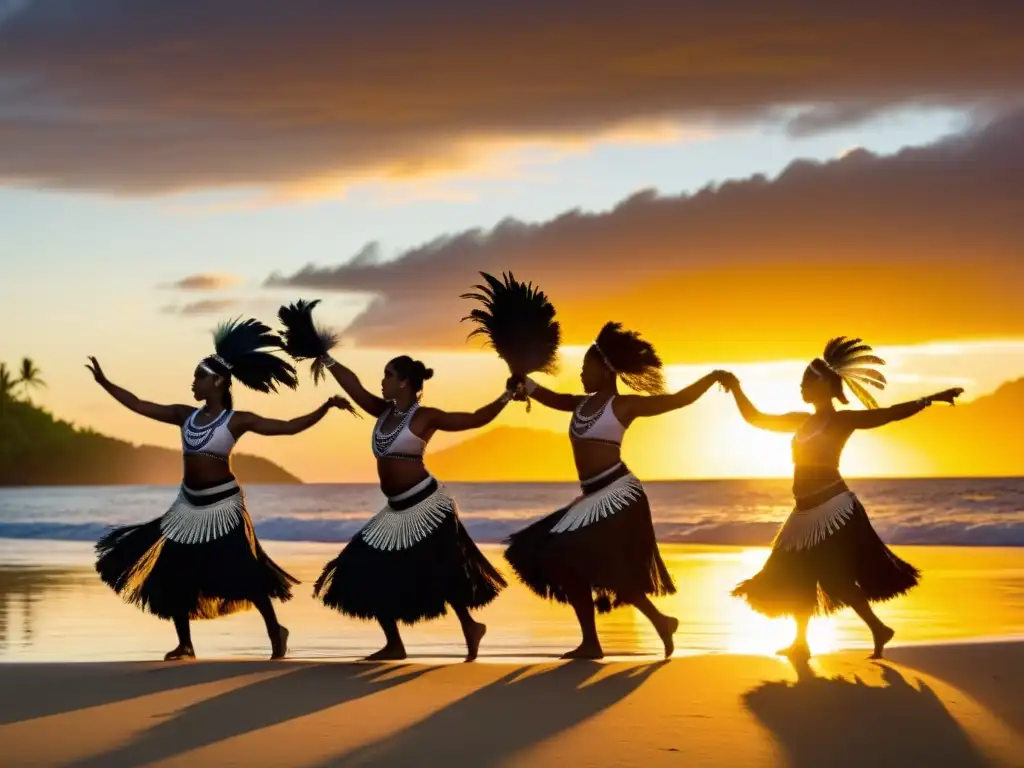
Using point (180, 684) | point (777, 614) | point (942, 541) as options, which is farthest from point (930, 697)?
point (942, 541)

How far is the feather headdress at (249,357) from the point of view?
9.98m

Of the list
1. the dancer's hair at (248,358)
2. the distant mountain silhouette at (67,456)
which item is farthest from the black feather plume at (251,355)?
the distant mountain silhouette at (67,456)

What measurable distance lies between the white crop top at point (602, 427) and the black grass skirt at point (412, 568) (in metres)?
0.93

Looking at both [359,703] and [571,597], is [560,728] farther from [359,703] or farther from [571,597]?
[571,597]

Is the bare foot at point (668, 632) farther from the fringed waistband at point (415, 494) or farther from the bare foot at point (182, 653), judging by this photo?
the bare foot at point (182, 653)

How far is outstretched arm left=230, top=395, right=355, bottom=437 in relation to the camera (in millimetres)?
9391

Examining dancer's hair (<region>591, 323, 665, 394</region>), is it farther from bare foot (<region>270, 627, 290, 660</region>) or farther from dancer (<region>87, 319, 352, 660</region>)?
bare foot (<region>270, 627, 290, 660</region>)

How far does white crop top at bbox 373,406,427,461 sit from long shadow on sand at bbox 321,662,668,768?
158 cm

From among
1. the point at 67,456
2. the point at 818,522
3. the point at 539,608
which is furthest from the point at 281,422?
the point at 67,456

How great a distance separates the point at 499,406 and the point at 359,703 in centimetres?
252

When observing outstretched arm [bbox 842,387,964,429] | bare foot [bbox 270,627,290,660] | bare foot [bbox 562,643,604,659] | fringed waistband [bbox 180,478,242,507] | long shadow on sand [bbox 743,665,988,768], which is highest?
outstretched arm [bbox 842,387,964,429]

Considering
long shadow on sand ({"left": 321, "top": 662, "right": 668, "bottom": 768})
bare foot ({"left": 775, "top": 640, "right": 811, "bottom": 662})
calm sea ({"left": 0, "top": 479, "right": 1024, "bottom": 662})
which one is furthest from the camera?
calm sea ({"left": 0, "top": 479, "right": 1024, "bottom": 662})

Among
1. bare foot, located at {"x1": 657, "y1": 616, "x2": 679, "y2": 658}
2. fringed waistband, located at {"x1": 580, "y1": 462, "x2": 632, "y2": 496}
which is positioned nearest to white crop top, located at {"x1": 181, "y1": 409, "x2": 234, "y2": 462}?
fringed waistband, located at {"x1": 580, "y1": 462, "x2": 632, "y2": 496}

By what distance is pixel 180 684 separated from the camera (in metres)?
8.21
